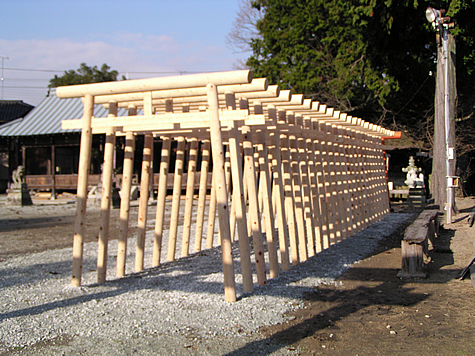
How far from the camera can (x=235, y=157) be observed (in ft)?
16.8

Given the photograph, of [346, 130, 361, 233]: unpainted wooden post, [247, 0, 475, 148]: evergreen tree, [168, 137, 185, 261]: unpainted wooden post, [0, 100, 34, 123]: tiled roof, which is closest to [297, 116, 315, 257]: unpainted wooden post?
[168, 137, 185, 261]: unpainted wooden post

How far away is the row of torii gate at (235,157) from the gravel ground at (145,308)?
0.90 feet

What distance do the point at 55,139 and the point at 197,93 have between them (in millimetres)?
21081

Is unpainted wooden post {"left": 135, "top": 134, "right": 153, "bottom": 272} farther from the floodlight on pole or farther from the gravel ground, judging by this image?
the floodlight on pole

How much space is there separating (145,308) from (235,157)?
1860 millimetres

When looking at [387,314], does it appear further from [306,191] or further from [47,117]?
[47,117]

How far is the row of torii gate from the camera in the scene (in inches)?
195

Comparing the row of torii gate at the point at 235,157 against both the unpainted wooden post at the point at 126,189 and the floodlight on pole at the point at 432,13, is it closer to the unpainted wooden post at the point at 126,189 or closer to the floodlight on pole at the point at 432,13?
the unpainted wooden post at the point at 126,189

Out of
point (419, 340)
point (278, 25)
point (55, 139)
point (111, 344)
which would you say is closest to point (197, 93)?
point (111, 344)

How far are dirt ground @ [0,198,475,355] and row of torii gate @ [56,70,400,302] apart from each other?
892 mm

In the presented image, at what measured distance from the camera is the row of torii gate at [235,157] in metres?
4.95

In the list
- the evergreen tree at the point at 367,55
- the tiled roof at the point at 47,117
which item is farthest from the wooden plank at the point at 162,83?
the tiled roof at the point at 47,117

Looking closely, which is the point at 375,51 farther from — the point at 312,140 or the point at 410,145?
the point at 312,140

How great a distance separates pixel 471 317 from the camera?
4.39 meters
